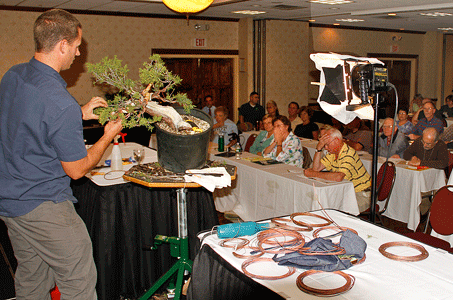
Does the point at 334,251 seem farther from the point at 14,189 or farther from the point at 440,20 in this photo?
the point at 440,20

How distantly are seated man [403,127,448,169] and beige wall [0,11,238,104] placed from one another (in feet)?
18.6

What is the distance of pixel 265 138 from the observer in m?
5.48

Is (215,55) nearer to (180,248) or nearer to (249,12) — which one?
(249,12)

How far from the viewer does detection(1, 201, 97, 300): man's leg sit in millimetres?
1867

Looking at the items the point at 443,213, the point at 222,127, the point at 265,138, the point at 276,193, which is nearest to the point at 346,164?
the point at 276,193

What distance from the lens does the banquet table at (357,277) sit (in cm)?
145

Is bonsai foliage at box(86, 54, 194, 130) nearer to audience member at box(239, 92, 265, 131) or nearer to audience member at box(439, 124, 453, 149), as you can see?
audience member at box(439, 124, 453, 149)

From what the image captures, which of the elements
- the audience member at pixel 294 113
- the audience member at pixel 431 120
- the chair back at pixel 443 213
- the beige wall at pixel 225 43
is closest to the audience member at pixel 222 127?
the audience member at pixel 294 113

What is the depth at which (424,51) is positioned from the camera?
13664mm

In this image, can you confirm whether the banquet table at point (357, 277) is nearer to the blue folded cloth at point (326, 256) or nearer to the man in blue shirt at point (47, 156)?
the blue folded cloth at point (326, 256)

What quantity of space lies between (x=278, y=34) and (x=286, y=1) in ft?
9.29

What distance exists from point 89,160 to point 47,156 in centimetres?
17

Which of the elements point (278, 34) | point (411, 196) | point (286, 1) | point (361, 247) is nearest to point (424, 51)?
point (278, 34)

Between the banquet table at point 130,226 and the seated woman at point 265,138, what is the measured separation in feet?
7.02
